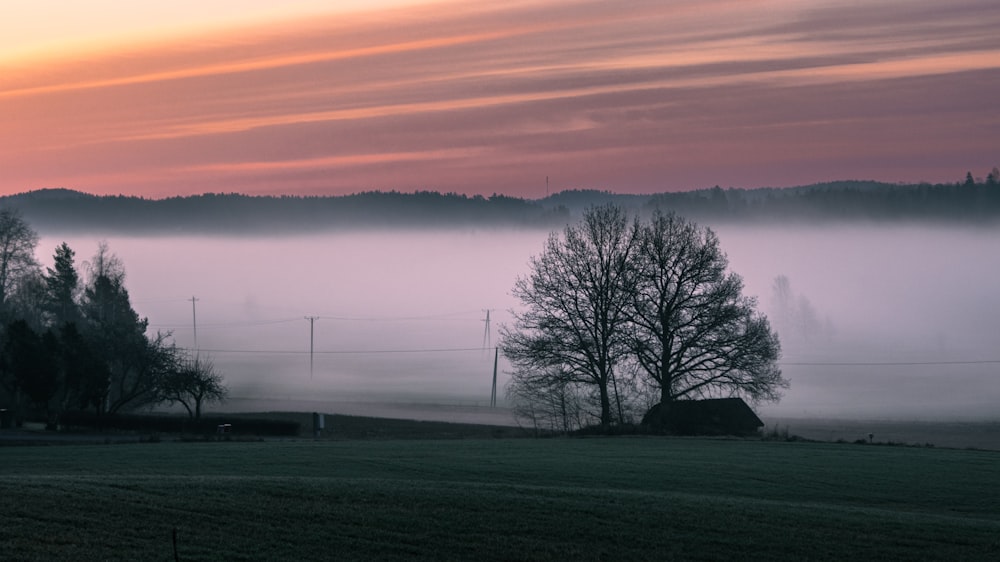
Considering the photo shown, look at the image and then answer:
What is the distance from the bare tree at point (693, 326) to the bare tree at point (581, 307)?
1070 mm

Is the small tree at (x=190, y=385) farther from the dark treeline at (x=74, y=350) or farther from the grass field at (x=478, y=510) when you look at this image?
the grass field at (x=478, y=510)

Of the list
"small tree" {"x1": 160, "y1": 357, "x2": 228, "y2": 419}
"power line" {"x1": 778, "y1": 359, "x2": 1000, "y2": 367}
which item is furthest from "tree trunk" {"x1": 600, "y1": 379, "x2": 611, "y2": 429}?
"power line" {"x1": 778, "y1": 359, "x2": 1000, "y2": 367}

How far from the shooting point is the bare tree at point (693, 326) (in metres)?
62.7

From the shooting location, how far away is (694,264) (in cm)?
6425

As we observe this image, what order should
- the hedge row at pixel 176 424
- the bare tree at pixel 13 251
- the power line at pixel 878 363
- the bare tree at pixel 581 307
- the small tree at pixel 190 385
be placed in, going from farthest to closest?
1. the power line at pixel 878 363
2. the bare tree at pixel 13 251
3. the small tree at pixel 190 385
4. the hedge row at pixel 176 424
5. the bare tree at pixel 581 307

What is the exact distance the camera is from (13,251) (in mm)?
103312

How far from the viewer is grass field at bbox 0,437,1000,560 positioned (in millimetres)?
24031

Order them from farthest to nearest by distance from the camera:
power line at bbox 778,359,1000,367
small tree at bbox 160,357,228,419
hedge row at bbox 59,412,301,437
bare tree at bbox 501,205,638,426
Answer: power line at bbox 778,359,1000,367 < small tree at bbox 160,357,228,419 < hedge row at bbox 59,412,301,437 < bare tree at bbox 501,205,638,426

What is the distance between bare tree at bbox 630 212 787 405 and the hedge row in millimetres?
22147

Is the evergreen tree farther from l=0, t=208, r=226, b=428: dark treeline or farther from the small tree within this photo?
the small tree

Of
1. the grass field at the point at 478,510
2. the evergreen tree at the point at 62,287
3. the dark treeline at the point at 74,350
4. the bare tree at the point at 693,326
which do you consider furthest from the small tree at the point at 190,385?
the grass field at the point at 478,510

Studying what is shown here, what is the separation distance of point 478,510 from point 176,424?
164 feet

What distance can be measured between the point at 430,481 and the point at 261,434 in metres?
38.5

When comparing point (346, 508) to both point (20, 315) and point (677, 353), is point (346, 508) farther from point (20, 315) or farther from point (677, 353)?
point (20, 315)
